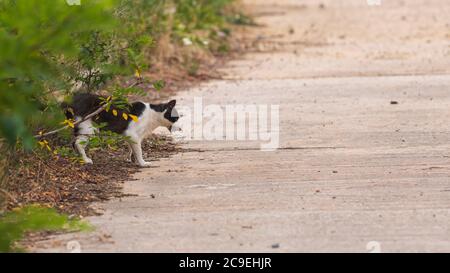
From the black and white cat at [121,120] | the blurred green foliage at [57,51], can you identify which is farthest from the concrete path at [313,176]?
the blurred green foliage at [57,51]

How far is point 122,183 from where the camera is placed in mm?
10352

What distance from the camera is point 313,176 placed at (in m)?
10.6

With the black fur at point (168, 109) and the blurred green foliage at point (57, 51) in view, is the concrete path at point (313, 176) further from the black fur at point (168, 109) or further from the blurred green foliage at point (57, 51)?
the blurred green foliage at point (57, 51)

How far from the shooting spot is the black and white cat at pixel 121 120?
11.1 meters

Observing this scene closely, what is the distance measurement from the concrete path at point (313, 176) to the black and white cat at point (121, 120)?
40 centimetres

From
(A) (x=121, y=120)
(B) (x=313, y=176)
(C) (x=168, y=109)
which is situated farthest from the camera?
(C) (x=168, y=109)

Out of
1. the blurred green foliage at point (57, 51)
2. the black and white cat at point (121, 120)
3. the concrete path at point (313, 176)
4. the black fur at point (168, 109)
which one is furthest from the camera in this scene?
the black fur at point (168, 109)

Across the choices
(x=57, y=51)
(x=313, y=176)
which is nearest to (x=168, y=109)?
(x=313, y=176)

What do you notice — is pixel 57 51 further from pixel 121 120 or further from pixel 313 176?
pixel 121 120

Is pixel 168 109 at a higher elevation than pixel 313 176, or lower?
higher

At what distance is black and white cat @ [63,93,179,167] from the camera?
1105 cm

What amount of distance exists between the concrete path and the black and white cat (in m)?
0.40

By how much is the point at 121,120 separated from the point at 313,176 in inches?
83.4

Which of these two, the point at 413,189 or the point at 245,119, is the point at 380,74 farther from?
the point at 413,189
